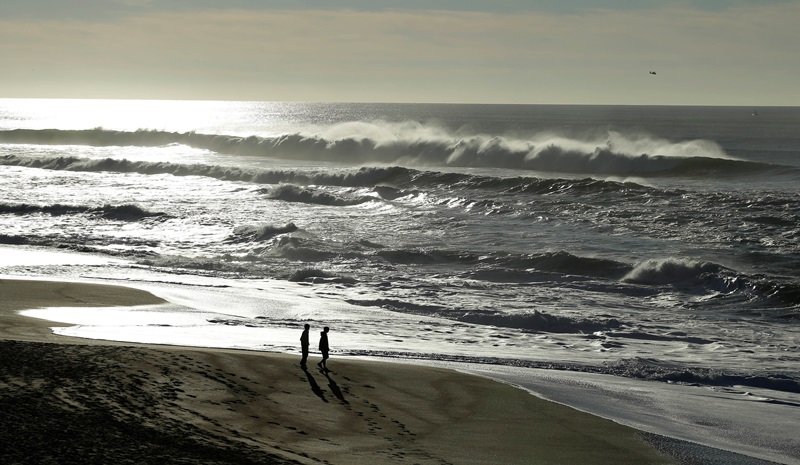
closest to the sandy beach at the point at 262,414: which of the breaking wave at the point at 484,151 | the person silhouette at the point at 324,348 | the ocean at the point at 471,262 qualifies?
the person silhouette at the point at 324,348

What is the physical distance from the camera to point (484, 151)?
182ft

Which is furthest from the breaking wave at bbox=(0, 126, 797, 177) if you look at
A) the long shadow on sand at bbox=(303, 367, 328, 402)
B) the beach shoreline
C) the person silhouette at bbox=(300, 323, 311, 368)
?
the long shadow on sand at bbox=(303, 367, 328, 402)

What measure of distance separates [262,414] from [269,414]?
8 centimetres

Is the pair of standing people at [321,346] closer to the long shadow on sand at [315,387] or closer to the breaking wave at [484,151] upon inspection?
the long shadow on sand at [315,387]

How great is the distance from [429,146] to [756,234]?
113 feet

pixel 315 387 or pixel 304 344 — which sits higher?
pixel 304 344

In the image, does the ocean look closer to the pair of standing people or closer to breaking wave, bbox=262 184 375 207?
breaking wave, bbox=262 184 375 207

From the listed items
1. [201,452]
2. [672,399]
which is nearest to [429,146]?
[672,399]

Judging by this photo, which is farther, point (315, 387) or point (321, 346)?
point (321, 346)

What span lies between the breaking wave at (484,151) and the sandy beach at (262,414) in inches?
1389

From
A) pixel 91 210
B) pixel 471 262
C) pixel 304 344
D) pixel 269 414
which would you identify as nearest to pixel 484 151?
pixel 91 210

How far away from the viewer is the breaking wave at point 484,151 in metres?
47.2

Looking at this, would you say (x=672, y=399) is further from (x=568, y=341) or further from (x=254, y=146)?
(x=254, y=146)

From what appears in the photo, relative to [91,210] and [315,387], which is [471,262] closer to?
[315,387]
